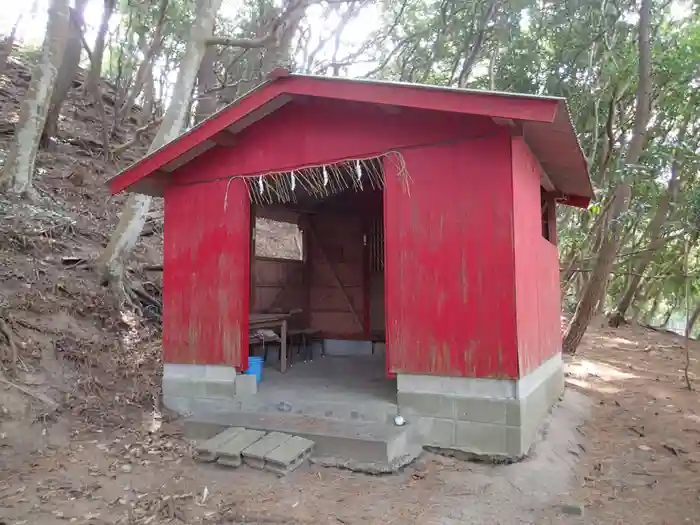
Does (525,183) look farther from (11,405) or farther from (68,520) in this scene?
(11,405)

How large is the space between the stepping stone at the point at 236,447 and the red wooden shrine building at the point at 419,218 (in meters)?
0.97

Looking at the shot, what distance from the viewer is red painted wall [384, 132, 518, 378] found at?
15.6 feet

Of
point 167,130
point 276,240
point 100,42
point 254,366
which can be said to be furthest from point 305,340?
point 100,42

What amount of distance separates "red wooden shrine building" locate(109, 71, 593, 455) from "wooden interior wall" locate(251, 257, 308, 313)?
1.55 meters

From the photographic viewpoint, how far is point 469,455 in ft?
15.7

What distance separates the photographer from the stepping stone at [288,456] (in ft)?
14.6

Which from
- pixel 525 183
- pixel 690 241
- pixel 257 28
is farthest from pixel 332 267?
pixel 690 241

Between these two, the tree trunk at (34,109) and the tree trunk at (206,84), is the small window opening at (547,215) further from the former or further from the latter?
the tree trunk at (206,84)

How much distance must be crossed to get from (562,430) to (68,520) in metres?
4.73

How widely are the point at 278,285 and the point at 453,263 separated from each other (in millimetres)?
4145

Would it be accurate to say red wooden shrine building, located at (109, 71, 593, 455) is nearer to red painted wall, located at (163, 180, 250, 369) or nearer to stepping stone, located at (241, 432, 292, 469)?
red painted wall, located at (163, 180, 250, 369)

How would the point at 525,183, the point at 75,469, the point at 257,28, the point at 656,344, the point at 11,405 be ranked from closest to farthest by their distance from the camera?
1. the point at 75,469
2. the point at 11,405
3. the point at 525,183
4. the point at 257,28
5. the point at 656,344

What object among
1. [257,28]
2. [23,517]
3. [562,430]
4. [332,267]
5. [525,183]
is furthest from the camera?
[257,28]

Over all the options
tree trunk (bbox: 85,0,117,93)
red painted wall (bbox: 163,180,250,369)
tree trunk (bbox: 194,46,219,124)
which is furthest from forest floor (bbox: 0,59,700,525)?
tree trunk (bbox: 194,46,219,124)
